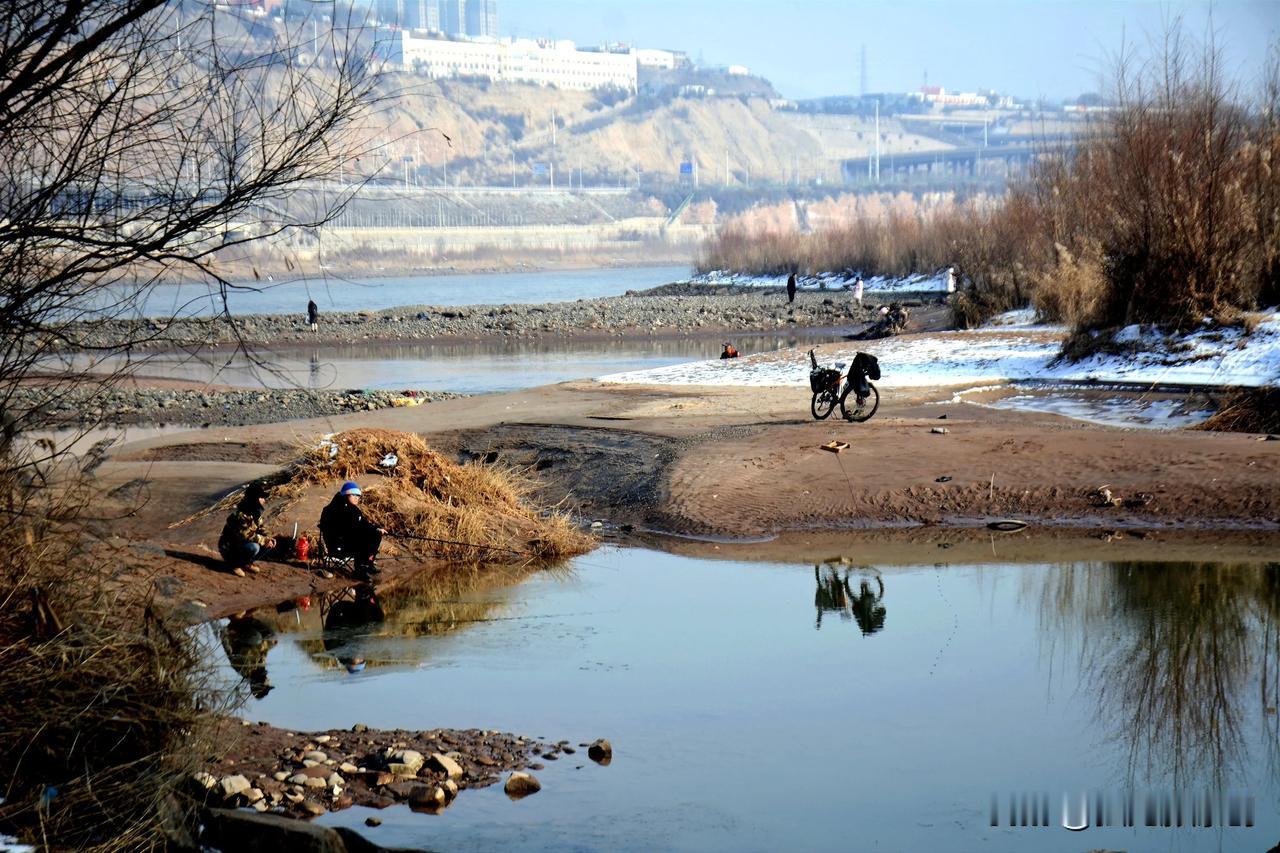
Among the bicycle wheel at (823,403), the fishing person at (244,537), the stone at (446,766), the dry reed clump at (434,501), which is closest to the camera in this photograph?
the stone at (446,766)

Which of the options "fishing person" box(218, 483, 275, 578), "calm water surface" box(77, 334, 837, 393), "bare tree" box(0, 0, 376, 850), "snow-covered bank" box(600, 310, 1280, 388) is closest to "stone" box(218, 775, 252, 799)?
"bare tree" box(0, 0, 376, 850)

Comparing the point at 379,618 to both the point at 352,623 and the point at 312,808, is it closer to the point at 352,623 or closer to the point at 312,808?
the point at 352,623

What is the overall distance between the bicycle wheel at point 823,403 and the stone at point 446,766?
14172 mm

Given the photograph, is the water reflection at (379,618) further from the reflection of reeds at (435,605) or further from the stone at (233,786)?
the stone at (233,786)

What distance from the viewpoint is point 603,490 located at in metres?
21.2

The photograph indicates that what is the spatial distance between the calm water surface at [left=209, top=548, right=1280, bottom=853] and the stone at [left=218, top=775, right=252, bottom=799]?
71 cm

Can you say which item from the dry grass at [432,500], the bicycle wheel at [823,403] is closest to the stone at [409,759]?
the dry grass at [432,500]

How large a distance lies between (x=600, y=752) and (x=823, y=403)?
14.0 metres

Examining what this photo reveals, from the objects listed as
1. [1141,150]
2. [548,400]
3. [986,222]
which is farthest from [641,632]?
[986,222]

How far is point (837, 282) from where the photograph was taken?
293 ft

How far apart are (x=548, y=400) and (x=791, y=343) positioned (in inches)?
915

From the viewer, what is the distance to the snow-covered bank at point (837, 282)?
76.8 m

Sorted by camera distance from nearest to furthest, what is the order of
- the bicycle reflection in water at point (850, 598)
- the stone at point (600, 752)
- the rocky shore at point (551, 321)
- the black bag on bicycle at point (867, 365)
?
the stone at point (600, 752) → the bicycle reflection in water at point (850, 598) → the black bag on bicycle at point (867, 365) → the rocky shore at point (551, 321)

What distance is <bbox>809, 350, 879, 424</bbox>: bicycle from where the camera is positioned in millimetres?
22312
